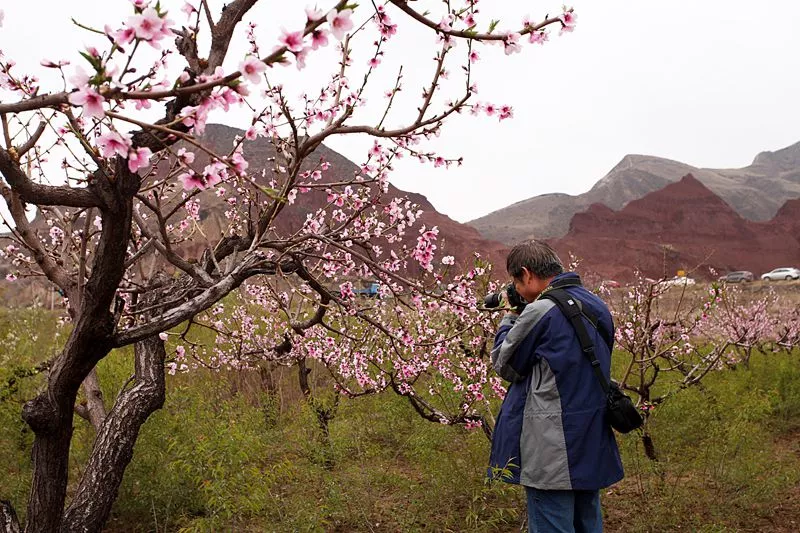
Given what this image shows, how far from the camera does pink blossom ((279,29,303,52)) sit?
4.63 ft

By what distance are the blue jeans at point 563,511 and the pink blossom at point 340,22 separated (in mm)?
2108

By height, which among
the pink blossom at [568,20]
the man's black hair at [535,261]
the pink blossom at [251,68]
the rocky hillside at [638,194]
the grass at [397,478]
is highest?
the rocky hillside at [638,194]

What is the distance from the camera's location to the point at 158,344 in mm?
4098

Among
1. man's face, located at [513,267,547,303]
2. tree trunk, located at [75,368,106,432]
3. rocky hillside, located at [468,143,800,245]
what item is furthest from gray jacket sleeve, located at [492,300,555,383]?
rocky hillside, located at [468,143,800,245]

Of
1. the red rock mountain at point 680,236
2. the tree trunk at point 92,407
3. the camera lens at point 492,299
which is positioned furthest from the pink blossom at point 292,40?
the red rock mountain at point 680,236

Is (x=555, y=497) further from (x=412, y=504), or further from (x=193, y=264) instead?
(x=412, y=504)

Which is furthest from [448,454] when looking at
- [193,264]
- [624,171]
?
[624,171]

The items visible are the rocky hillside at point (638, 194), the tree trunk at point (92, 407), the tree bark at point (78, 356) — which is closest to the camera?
the tree bark at point (78, 356)

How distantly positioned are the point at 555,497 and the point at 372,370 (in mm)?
4869

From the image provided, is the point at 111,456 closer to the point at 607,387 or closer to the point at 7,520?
the point at 7,520

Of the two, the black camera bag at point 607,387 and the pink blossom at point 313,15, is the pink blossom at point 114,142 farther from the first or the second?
the black camera bag at point 607,387

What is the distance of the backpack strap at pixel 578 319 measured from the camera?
7.84ft

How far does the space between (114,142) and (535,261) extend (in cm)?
194

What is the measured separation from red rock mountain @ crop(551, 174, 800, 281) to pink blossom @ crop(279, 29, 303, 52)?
48825 mm
